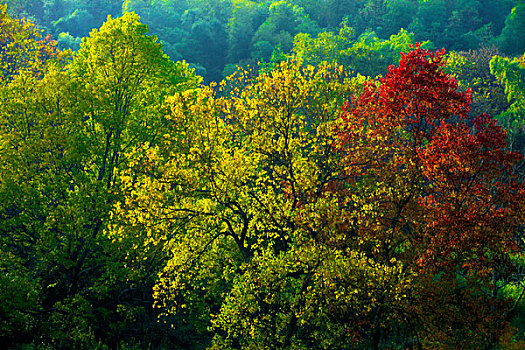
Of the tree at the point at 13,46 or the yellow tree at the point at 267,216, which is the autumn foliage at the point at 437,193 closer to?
the yellow tree at the point at 267,216

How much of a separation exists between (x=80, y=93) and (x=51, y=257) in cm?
729

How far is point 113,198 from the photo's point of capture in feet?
58.9

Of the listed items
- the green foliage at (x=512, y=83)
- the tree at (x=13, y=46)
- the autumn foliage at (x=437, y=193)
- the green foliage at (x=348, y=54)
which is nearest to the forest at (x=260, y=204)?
the autumn foliage at (x=437, y=193)

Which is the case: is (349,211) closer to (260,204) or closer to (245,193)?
(260,204)

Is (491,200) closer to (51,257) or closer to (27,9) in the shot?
(51,257)

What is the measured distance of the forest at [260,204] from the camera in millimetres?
13586

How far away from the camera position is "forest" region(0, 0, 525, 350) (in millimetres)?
13586

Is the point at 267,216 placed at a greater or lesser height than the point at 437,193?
lesser

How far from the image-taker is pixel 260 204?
51.0ft

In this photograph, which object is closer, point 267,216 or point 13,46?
point 267,216

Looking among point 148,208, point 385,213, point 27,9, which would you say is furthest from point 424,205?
point 27,9

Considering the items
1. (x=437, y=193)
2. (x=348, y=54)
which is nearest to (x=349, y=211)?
(x=437, y=193)

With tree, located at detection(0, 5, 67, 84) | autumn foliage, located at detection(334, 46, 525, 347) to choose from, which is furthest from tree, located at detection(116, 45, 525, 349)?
tree, located at detection(0, 5, 67, 84)

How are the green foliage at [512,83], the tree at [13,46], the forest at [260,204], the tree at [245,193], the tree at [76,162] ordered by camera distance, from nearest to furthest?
the forest at [260,204] < the tree at [245,193] < the tree at [76,162] < the tree at [13,46] < the green foliage at [512,83]
